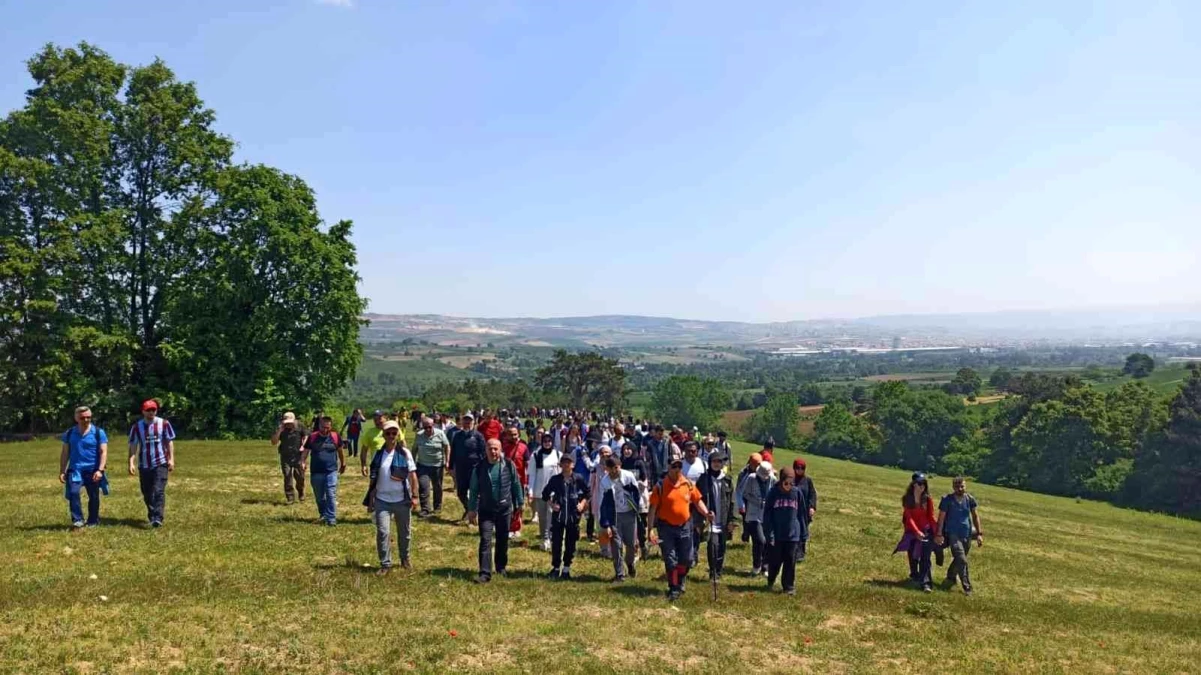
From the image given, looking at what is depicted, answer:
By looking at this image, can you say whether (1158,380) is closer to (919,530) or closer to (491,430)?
(919,530)

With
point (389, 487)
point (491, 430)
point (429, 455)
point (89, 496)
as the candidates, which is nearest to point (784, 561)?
point (389, 487)

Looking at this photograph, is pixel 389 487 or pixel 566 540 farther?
pixel 566 540

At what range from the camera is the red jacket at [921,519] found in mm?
14594

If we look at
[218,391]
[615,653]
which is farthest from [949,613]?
[218,391]

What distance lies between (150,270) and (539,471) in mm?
33072

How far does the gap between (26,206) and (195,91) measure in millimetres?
10747

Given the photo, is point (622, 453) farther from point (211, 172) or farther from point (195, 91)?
point (195, 91)

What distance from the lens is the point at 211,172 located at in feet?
130

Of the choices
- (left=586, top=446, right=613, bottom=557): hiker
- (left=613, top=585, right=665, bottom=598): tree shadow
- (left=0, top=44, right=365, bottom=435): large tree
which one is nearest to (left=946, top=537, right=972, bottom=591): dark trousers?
(left=613, top=585, right=665, bottom=598): tree shadow

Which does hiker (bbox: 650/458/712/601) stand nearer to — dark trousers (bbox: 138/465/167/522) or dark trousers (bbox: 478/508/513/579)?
dark trousers (bbox: 478/508/513/579)

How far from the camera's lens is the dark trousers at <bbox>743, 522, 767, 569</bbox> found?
1411 centimetres

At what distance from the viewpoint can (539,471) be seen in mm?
15383

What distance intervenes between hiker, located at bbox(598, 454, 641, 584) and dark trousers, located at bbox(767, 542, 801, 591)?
2.64 m

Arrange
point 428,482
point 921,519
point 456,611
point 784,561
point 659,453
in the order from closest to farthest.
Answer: point 456,611, point 784,561, point 921,519, point 428,482, point 659,453
